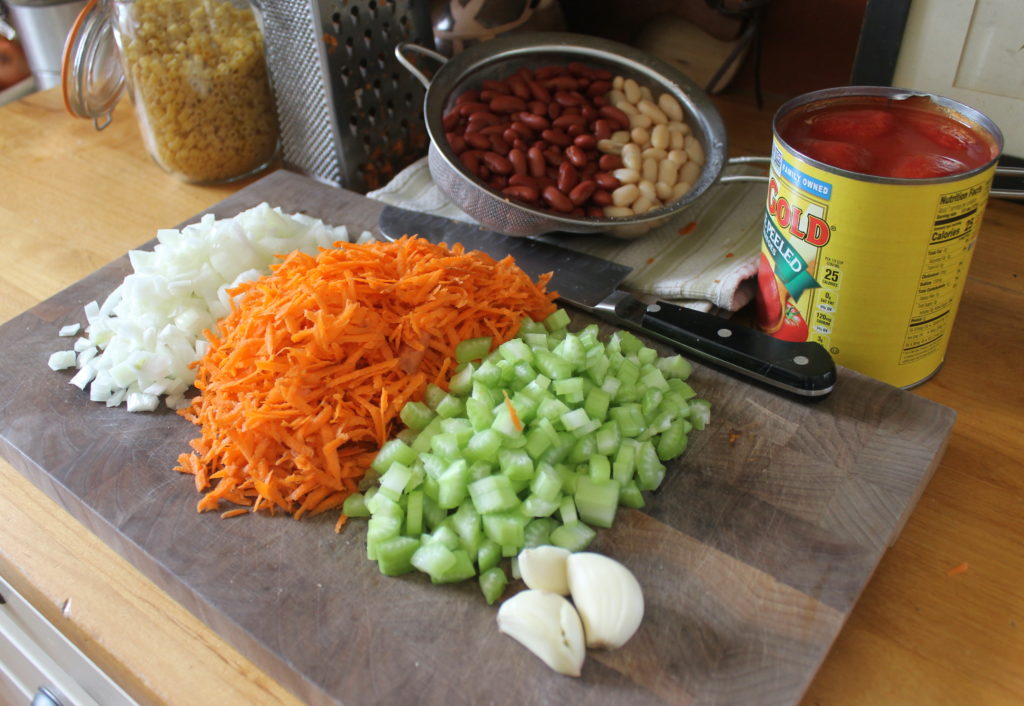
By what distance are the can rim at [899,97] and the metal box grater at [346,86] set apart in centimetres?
80

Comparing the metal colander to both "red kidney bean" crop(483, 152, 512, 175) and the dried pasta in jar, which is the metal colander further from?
the dried pasta in jar

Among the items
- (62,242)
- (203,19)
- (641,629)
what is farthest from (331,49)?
(641,629)

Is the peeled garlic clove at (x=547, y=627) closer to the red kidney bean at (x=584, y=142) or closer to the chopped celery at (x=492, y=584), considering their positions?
the chopped celery at (x=492, y=584)

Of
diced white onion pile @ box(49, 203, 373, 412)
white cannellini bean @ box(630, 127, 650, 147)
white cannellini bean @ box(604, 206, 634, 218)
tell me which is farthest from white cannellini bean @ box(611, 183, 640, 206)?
diced white onion pile @ box(49, 203, 373, 412)

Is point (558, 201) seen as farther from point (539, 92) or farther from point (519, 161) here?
point (539, 92)

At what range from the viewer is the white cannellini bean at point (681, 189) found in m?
1.38

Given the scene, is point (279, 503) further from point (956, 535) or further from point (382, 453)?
point (956, 535)

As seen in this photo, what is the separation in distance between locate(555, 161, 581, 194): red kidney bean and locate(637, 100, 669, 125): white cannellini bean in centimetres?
19

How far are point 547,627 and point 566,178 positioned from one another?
0.76 m

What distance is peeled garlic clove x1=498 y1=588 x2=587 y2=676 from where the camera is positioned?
0.80 meters

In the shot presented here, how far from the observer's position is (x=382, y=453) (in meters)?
0.99

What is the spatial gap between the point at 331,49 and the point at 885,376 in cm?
103

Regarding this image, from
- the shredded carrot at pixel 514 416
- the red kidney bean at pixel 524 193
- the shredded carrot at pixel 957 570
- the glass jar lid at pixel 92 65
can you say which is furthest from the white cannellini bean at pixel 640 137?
the glass jar lid at pixel 92 65

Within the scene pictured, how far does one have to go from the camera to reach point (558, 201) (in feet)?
4.36
